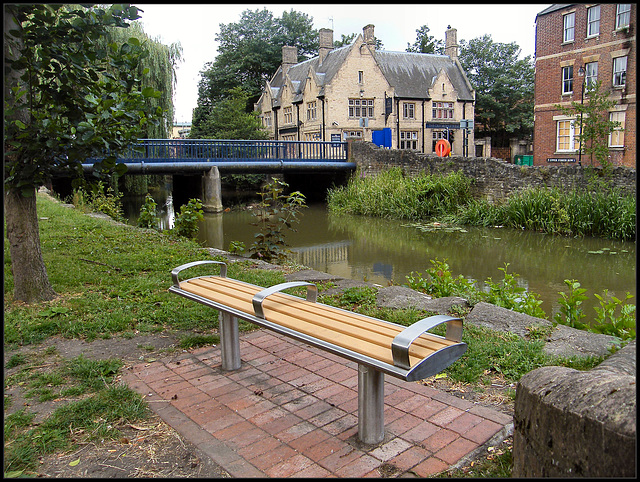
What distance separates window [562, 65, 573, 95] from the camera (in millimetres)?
26516

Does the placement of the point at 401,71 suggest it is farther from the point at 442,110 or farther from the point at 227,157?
the point at 227,157

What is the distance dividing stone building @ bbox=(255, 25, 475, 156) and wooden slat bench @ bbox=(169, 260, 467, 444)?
31790mm

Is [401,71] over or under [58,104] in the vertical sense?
over

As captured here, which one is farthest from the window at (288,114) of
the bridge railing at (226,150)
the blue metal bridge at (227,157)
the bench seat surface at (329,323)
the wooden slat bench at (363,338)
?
the wooden slat bench at (363,338)

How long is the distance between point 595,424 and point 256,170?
25.9m

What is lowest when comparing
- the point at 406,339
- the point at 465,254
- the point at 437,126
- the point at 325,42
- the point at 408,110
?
the point at 465,254

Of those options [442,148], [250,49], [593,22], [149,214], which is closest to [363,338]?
[149,214]

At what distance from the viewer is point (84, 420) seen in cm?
332

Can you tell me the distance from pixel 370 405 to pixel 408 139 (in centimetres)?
3860

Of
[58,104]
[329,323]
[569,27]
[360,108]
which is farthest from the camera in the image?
[360,108]

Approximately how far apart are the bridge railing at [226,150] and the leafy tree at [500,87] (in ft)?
79.3

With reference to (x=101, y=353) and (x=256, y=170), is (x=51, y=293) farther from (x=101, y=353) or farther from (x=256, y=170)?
(x=256, y=170)

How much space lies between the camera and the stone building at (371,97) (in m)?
37.1

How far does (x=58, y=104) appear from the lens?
5324 millimetres
